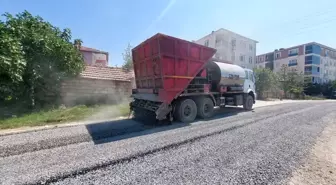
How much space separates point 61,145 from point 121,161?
2245 millimetres

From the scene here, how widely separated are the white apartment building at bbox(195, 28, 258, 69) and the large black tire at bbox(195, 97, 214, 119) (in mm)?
29854

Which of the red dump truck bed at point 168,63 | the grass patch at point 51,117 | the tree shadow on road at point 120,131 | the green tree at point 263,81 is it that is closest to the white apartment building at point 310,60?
the green tree at point 263,81

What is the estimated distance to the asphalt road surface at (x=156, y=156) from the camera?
3.13 meters

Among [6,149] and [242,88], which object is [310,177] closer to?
[6,149]

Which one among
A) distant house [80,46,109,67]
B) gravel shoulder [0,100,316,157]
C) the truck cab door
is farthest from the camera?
distant house [80,46,109,67]

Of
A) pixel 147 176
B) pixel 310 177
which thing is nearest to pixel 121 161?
pixel 147 176

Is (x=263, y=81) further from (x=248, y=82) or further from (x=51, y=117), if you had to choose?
(x=51, y=117)

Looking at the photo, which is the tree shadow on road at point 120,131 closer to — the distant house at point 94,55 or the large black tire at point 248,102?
the large black tire at point 248,102

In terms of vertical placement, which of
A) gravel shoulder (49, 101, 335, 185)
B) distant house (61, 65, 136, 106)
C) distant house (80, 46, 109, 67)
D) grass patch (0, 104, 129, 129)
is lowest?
gravel shoulder (49, 101, 335, 185)

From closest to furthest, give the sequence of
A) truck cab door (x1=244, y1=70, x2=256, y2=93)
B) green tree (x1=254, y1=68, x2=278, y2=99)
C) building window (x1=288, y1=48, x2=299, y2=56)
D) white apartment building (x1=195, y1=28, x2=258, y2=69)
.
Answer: truck cab door (x1=244, y1=70, x2=256, y2=93) → green tree (x1=254, y1=68, x2=278, y2=99) → white apartment building (x1=195, y1=28, x2=258, y2=69) → building window (x1=288, y1=48, x2=299, y2=56)

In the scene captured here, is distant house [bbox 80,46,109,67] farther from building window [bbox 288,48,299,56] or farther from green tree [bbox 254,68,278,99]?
building window [bbox 288,48,299,56]

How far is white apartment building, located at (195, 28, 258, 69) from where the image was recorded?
38656mm

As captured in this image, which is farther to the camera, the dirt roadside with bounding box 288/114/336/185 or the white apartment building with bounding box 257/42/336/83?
the white apartment building with bounding box 257/42/336/83

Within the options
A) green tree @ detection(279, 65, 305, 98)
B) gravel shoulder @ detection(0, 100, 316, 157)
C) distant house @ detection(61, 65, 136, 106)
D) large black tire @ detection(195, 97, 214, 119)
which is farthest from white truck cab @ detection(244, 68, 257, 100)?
green tree @ detection(279, 65, 305, 98)
